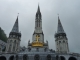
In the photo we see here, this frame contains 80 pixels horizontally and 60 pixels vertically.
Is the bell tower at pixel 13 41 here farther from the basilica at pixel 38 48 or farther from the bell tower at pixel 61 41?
the bell tower at pixel 61 41

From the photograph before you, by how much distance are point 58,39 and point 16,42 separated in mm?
21204

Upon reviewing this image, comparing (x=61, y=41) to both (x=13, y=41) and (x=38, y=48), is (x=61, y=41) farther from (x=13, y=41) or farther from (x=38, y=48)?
(x=13, y=41)

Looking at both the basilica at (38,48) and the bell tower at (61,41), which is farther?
the bell tower at (61,41)

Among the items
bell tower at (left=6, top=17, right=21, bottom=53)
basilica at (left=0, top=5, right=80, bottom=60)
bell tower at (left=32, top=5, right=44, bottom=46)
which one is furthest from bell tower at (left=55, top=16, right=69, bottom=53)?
bell tower at (left=6, top=17, right=21, bottom=53)

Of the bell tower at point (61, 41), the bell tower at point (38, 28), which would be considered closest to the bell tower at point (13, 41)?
the bell tower at point (38, 28)

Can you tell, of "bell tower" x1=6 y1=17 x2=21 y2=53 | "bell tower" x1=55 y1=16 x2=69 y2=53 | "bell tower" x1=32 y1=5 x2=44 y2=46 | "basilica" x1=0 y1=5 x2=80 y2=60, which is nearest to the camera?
"basilica" x1=0 y1=5 x2=80 y2=60

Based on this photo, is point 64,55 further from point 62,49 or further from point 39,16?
point 39,16

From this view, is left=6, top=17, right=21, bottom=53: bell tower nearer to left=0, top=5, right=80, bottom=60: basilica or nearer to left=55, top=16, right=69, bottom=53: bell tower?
left=0, top=5, right=80, bottom=60: basilica

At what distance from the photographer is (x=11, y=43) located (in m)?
56.1

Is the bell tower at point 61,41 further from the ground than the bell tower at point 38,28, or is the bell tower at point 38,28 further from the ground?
the bell tower at point 38,28

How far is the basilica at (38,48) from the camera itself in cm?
3285

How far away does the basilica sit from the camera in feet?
108

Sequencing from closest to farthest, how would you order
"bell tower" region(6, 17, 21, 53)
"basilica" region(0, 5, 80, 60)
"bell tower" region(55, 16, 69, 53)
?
1. "basilica" region(0, 5, 80, 60)
2. "bell tower" region(6, 17, 21, 53)
3. "bell tower" region(55, 16, 69, 53)

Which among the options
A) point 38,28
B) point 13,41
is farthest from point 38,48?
point 38,28
